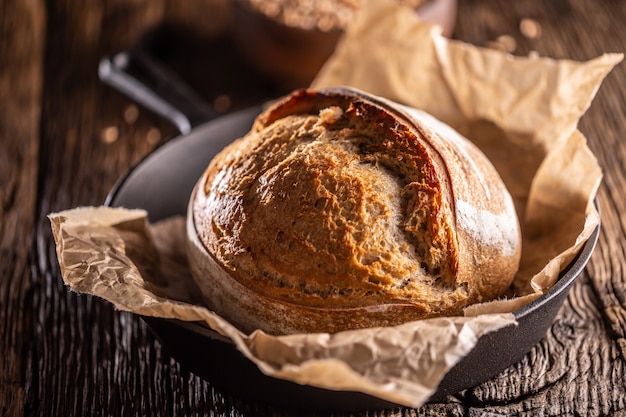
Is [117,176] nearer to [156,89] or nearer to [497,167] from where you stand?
[156,89]

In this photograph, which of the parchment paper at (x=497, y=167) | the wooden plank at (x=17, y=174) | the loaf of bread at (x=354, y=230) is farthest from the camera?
the wooden plank at (x=17, y=174)

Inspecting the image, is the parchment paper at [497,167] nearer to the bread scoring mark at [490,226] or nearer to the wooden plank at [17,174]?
the bread scoring mark at [490,226]

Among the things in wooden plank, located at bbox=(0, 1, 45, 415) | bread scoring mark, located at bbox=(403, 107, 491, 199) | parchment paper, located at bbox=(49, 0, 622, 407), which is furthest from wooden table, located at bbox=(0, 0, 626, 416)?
bread scoring mark, located at bbox=(403, 107, 491, 199)

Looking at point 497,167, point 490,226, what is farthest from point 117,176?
point 490,226

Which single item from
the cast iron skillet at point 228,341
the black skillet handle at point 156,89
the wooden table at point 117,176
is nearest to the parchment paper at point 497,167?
the cast iron skillet at point 228,341

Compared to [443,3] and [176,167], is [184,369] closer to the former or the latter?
[176,167]

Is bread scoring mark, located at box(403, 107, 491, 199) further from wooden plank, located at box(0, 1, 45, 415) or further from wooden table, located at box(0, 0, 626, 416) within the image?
wooden plank, located at box(0, 1, 45, 415)

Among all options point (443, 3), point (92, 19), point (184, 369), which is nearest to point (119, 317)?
point (184, 369)
